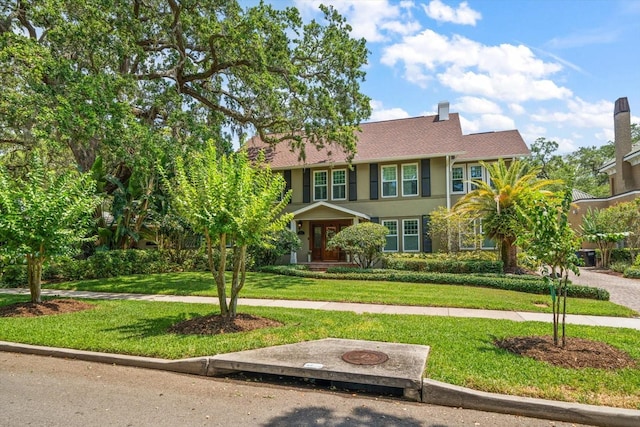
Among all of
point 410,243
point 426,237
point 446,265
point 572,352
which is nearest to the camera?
point 572,352

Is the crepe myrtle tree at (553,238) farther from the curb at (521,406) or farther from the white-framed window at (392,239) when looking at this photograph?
the white-framed window at (392,239)

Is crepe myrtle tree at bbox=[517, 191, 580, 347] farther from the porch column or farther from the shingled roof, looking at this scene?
the porch column

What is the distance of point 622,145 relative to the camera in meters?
26.3

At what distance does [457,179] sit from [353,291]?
11.1m

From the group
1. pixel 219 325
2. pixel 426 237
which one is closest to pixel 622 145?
pixel 426 237

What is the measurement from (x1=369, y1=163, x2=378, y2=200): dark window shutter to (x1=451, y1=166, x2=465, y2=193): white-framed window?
3.85 meters

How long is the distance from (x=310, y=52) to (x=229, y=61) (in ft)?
10.8

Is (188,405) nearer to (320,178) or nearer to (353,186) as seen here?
(353,186)

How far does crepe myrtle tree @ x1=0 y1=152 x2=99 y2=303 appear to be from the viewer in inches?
322

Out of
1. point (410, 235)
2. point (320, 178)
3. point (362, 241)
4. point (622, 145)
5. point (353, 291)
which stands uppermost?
point (622, 145)

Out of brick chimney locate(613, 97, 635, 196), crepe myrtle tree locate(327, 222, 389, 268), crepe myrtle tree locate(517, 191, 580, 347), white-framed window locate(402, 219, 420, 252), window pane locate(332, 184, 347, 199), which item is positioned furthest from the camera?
brick chimney locate(613, 97, 635, 196)

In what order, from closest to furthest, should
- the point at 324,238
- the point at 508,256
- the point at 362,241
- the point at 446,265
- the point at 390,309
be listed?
the point at 390,309 < the point at 446,265 < the point at 362,241 < the point at 508,256 < the point at 324,238

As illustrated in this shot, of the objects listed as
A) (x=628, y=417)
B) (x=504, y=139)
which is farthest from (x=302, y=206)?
(x=628, y=417)

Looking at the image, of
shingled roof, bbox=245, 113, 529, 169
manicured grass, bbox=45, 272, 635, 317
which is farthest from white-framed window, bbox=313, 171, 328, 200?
manicured grass, bbox=45, 272, 635, 317
